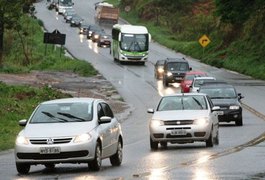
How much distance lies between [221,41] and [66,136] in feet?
232

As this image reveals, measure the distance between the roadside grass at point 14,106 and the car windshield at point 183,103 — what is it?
4.69 m

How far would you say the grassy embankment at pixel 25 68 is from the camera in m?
34.3

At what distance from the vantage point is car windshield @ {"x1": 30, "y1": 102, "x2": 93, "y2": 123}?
19.0 meters

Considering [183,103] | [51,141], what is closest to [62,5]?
[183,103]

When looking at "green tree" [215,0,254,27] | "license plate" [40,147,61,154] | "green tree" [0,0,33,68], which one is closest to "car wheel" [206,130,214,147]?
"license plate" [40,147,61,154]

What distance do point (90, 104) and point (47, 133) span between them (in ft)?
5.85

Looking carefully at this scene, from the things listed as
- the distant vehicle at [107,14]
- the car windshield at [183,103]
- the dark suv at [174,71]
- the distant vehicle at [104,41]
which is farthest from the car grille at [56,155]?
the distant vehicle at [107,14]

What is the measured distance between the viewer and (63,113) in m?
19.3

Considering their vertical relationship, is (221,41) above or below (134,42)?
below

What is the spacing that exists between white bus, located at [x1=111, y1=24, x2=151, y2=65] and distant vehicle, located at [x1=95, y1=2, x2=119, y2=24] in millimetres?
43311

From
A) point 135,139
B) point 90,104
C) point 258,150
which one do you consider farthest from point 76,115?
point 135,139

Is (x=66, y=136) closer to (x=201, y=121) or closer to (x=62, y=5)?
(x=201, y=121)

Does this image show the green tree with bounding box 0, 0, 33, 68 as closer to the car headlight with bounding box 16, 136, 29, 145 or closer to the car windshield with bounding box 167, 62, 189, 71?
the car windshield with bounding box 167, 62, 189, 71

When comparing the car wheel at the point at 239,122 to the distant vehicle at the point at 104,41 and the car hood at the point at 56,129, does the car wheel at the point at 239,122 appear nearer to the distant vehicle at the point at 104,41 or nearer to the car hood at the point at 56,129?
the car hood at the point at 56,129
